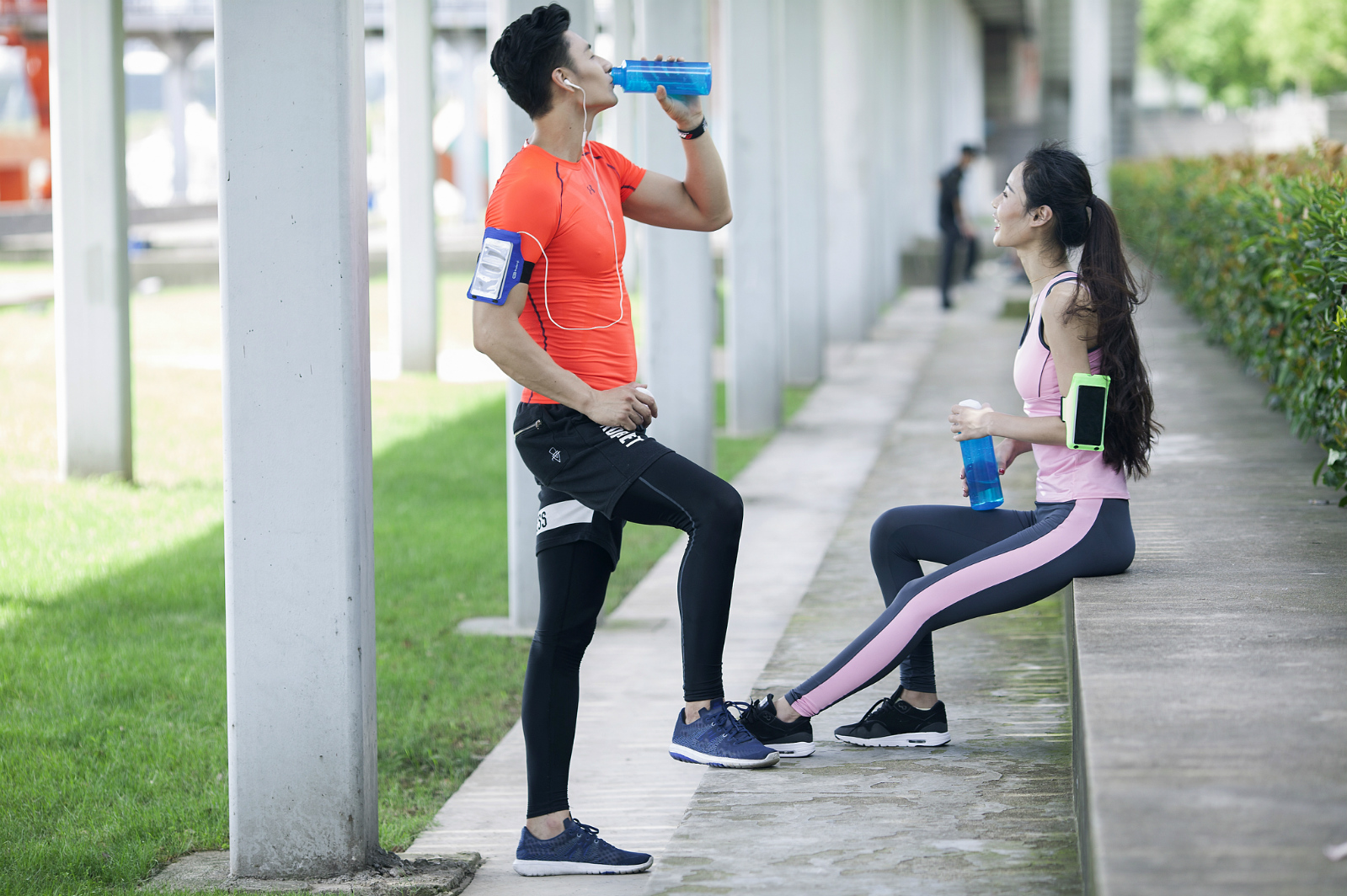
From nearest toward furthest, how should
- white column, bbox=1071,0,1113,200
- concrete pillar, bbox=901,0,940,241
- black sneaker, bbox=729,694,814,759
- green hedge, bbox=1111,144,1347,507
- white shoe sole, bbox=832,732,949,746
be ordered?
1. black sneaker, bbox=729,694,814,759
2. white shoe sole, bbox=832,732,949,746
3. green hedge, bbox=1111,144,1347,507
4. white column, bbox=1071,0,1113,200
5. concrete pillar, bbox=901,0,940,241

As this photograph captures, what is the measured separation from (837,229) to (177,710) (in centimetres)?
1367


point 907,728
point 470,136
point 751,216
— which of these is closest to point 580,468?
point 907,728

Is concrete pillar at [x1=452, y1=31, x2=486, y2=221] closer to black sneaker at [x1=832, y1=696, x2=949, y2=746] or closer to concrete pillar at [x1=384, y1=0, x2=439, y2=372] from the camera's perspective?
concrete pillar at [x1=384, y1=0, x2=439, y2=372]

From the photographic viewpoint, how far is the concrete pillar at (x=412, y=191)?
613 inches

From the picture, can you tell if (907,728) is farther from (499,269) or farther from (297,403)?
(297,403)

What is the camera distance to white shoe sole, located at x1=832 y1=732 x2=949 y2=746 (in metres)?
4.28

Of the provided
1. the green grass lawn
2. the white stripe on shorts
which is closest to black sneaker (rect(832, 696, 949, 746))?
the white stripe on shorts

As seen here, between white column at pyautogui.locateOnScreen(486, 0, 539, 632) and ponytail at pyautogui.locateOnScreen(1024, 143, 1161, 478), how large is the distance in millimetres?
2480

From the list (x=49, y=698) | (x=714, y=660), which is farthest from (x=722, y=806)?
(x=49, y=698)

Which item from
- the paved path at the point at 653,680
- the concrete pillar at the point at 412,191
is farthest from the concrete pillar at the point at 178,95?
the paved path at the point at 653,680

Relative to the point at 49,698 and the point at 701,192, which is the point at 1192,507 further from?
the point at 49,698

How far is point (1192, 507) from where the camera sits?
17.8 ft

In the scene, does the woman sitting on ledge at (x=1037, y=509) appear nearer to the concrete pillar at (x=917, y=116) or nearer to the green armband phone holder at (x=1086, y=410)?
the green armband phone holder at (x=1086, y=410)

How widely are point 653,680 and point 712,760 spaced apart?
2.00 meters
